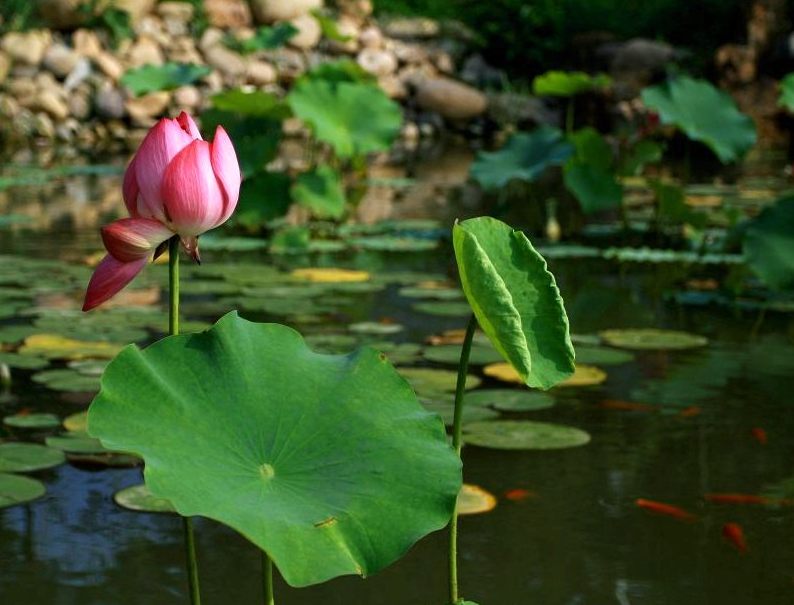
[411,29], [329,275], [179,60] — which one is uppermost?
[411,29]

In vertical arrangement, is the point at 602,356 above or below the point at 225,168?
below

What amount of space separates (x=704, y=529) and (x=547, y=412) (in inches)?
24.4

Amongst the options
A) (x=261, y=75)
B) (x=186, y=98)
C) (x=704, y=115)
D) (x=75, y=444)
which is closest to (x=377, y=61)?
(x=261, y=75)

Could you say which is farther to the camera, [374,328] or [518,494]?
[374,328]

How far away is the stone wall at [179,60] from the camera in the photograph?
374 inches

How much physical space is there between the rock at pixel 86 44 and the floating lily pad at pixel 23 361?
7.67 meters

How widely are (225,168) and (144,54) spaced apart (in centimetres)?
928

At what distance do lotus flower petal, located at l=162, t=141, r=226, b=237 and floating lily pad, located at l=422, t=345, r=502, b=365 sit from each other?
159 cm

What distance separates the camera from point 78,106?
9.70m

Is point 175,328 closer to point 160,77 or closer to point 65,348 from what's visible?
point 65,348

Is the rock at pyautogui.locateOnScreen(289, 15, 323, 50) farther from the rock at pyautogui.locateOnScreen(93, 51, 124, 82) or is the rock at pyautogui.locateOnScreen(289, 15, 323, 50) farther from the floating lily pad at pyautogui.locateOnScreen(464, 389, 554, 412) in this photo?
the floating lily pad at pyautogui.locateOnScreen(464, 389, 554, 412)

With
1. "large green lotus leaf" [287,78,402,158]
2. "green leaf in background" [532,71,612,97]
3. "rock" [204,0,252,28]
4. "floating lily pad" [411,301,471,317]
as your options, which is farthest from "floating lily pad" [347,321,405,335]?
"rock" [204,0,252,28]

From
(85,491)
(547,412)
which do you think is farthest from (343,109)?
(85,491)

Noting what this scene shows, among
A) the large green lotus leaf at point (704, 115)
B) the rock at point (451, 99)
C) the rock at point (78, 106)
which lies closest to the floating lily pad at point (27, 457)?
the large green lotus leaf at point (704, 115)
